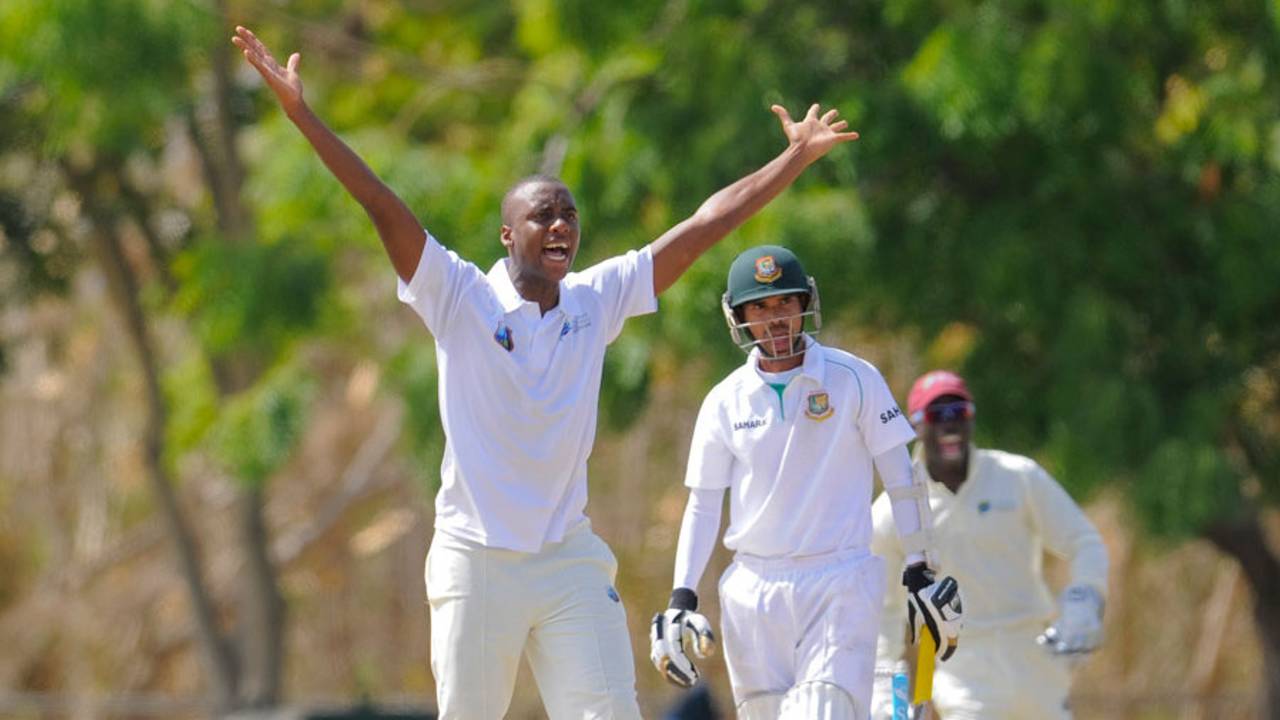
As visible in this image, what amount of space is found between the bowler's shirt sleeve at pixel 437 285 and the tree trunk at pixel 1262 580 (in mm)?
9087

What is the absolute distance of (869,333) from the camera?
1588 centimetres

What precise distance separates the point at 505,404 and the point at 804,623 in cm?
122

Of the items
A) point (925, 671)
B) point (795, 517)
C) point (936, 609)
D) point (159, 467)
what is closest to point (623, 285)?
point (795, 517)

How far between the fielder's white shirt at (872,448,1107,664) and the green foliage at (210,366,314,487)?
730 cm

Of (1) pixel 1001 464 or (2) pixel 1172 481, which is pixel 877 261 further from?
(1) pixel 1001 464

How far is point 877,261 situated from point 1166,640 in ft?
43.5

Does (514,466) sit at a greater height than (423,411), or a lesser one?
lesser

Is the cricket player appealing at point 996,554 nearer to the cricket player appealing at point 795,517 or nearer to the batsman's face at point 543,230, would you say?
the cricket player appealing at point 795,517

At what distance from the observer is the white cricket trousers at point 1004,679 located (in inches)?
345

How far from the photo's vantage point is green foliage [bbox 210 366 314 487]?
15.2 m

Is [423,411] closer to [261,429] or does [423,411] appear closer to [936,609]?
[261,429]

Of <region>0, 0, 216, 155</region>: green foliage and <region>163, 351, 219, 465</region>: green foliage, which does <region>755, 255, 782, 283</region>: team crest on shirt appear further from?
<region>163, 351, 219, 465</region>: green foliage

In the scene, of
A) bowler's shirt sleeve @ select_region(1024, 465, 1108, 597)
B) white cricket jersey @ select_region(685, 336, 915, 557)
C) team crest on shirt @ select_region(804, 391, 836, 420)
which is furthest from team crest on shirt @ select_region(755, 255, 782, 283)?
bowler's shirt sleeve @ select_region(1024, 465, 1108, 597)

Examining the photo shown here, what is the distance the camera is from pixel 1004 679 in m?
8.77
